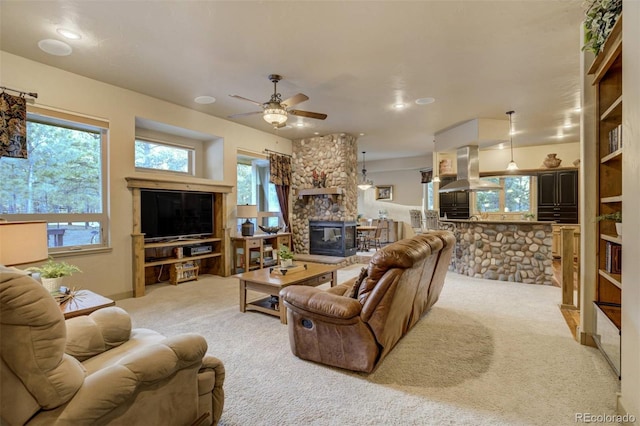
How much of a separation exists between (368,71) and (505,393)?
3.46 meters

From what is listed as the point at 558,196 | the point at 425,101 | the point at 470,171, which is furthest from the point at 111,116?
the point at 558,196

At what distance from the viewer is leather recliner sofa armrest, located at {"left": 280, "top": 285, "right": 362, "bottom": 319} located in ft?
7.02

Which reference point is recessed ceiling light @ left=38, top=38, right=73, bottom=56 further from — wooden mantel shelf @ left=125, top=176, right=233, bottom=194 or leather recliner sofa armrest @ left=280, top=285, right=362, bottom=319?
leather recliner sofa armrest @ left=280, top=285, right=362, bottom=319

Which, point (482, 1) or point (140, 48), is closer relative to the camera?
point (482, 1)

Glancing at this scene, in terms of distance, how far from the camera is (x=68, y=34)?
9.62ft

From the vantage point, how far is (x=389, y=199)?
10.5m

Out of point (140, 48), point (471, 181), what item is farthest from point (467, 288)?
point (140, 48)

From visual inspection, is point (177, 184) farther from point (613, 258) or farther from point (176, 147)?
point (613, 258)

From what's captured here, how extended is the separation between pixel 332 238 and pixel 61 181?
4862 mm

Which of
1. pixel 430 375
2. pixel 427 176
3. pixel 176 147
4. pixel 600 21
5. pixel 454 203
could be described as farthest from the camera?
pixel 427 176

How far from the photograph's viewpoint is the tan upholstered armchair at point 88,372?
1002 millimetres

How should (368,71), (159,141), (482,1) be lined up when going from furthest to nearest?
A: (159,141), (368,71), (482,1)

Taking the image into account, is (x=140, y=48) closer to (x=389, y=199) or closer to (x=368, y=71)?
(x=368, y=71)

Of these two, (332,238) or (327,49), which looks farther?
(332,238)
